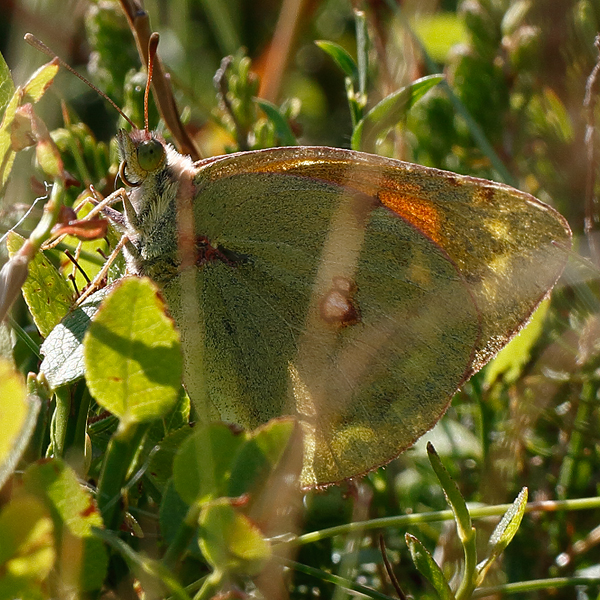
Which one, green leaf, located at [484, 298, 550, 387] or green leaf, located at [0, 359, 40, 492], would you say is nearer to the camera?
green leaf, located at [0, 359, 40, 492]

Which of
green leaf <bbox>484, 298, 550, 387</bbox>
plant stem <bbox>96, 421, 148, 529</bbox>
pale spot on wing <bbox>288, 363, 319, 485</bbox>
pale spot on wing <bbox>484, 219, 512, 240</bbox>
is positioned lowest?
green leaf <bbox>484, 298, 550, 387</bbox>

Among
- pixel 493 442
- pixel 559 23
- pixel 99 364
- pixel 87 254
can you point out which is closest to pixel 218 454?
pixel 99 364

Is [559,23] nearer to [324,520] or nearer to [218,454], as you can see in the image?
[324,520]

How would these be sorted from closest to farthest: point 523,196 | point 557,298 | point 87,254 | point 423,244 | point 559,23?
point 87,254
point 523,196
point 423,244
point 557,298
point 559,23

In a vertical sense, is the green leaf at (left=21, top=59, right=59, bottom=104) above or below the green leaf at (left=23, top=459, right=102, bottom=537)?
above

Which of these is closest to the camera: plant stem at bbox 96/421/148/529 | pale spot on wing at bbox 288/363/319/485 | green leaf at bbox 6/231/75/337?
plant stem at bbox 96/421/148/529

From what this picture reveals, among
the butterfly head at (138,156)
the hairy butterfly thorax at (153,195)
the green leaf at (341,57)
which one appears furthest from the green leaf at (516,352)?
the butterfly head at (138,156)

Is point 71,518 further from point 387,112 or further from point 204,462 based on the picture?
point 387,112

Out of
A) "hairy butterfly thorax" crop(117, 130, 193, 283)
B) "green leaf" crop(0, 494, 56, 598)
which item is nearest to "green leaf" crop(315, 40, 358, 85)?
"hairy butterfly thorax" crop(117, 130, 193, 283)

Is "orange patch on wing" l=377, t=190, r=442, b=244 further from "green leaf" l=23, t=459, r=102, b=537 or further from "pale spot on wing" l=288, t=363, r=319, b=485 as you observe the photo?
"green leaf" l=23, t=459, r=102, b=537
